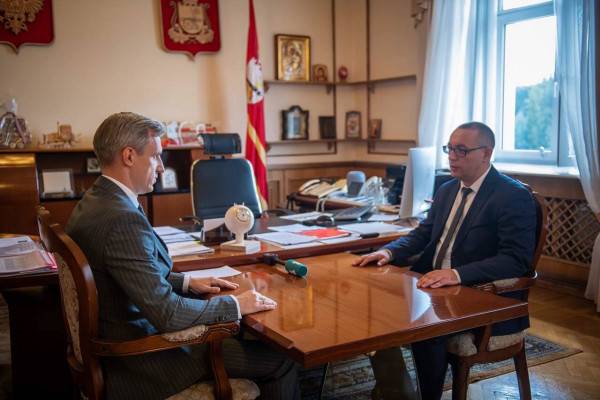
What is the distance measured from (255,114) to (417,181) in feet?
8.21

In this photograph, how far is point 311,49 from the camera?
19.2 ft

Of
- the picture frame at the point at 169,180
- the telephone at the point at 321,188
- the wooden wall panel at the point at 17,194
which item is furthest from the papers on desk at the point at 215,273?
the picture frame at the point at 169,180

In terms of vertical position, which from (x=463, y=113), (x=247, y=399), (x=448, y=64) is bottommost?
(x=247, y=399)

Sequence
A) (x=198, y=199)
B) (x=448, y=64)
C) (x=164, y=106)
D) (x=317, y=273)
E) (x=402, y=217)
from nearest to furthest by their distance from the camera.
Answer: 1. (x=317, y=273)
2. (x=402, y=217)
3. (x=198, y=199)
4. (x=448, y=64)
5. (x=164, y=106)

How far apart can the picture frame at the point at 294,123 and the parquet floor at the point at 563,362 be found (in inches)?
109

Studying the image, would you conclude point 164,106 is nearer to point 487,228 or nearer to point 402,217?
point 402,217

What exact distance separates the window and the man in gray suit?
10.8 feet

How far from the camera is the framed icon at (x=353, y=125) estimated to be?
6.01 m

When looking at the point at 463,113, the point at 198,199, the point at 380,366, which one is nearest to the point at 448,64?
the point at 463,113

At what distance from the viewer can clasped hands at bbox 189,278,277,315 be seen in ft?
5.43

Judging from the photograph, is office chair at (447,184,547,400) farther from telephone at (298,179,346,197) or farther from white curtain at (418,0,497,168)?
white curtain at (418,0,497,168)

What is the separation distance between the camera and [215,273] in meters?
2.17

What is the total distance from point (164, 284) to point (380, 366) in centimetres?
110

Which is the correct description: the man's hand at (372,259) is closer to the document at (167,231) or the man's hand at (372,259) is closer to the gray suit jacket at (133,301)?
the gray suit jacket at (133,301)
